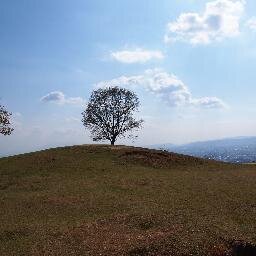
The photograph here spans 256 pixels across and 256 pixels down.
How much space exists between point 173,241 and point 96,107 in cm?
6042

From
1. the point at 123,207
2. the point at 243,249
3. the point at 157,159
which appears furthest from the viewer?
the point at 157,159

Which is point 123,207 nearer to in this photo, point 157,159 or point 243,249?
point 243,249

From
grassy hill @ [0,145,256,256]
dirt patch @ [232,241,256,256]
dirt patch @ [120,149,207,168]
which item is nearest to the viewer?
dirt patch @ [232,241,256,256]

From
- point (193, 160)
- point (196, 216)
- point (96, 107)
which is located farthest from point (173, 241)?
point (96, 107)

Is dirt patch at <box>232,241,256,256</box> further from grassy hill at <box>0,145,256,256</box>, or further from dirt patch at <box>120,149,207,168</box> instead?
dirt patch at <box>120,149,207,168</box>

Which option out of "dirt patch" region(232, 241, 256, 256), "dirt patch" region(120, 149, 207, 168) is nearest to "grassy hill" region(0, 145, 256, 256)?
"dirt patch" region(232, 241, 256, 256)

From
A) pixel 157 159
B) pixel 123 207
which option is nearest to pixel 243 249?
pixel 123 207

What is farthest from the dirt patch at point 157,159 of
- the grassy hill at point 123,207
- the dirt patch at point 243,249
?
the dirt patch at point 243,249

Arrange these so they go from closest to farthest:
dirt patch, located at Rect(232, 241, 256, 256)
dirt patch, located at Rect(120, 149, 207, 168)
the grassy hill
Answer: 1. dirt patch, located at Rect(232, 241, 256, 256)
2. the grassy hill
3. dirt patch, located at Rect(120, 149, 207, 168)

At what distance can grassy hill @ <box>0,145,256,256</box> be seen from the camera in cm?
2117

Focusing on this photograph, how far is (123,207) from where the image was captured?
95.7 ft

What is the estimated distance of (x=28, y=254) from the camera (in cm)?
2064

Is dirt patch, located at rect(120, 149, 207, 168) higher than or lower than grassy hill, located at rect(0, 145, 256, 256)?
higher

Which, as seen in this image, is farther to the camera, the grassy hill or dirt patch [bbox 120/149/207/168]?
dirt patch [bbox 120/149/207/168]
